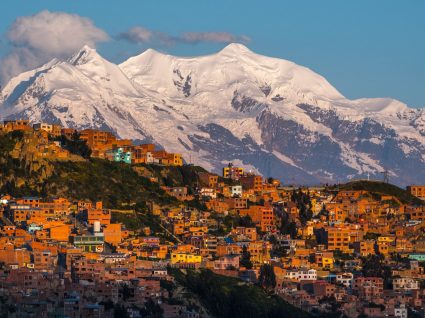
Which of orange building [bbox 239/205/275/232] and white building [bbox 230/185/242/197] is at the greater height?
white building [bbox 230/185/242/197]

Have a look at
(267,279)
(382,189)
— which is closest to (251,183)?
(382,189)

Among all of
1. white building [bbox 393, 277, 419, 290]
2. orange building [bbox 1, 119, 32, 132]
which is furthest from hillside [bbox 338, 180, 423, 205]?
white building [bbox 393, 277, 419, 290]

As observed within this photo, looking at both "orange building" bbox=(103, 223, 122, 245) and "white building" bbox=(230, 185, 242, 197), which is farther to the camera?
"white building" bbox=(230, 185, 242, 197)

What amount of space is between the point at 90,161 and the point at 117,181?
5006mm

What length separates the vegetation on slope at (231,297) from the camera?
12600 cm

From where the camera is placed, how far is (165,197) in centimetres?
16175

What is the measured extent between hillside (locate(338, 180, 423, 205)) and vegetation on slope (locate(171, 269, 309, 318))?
1996 inches

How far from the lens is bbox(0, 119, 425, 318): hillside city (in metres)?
124

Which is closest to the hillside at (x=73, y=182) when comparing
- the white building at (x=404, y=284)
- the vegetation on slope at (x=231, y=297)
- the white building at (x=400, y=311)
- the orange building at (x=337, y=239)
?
the orange building at (x=337, y=239)

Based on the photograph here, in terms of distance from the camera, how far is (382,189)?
185 meters

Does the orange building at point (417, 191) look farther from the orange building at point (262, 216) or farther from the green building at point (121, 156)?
the green building at point (121, 156)

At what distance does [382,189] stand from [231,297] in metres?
59.6

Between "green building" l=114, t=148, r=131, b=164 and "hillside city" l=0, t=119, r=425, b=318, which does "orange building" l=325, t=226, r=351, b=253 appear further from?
"green building" l=114, t=148, r=131, b=164

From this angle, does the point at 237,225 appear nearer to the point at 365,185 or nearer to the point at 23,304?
the point at 365,185
